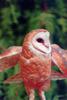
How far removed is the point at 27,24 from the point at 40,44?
0.60m

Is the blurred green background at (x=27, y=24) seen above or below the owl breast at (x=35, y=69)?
below

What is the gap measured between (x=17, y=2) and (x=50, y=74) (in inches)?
25.1

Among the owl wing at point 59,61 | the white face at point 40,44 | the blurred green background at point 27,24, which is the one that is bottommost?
the blurred green background at point 27,24

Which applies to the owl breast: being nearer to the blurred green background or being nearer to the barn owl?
the barn owl

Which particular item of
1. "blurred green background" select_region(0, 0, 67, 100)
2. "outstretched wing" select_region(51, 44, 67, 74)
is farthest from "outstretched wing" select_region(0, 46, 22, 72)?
"blurred green background" select_region(0, 0, 67, 100)

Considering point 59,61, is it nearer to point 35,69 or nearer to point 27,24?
point 35,69

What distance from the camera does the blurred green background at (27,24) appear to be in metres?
1.97

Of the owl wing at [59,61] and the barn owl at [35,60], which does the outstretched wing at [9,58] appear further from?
the owl wing at [59,61]

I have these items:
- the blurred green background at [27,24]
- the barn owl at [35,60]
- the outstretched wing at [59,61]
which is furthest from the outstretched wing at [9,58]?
the blurred green background at [27,24]

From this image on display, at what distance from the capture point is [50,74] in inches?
58.3

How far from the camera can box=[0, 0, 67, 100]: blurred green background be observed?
1.97 meters

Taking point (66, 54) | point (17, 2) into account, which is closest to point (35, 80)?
point (66, 54)

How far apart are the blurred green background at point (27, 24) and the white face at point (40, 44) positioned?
0.52 m

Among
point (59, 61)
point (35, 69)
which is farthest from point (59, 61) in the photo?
point (35, 69)
